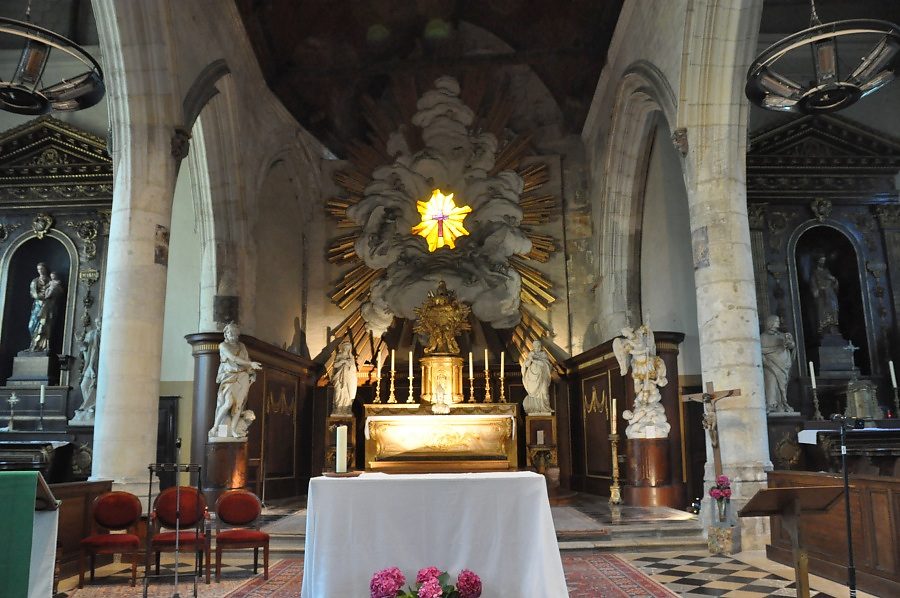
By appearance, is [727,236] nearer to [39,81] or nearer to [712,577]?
[712,577]

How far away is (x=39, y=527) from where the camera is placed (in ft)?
12.3

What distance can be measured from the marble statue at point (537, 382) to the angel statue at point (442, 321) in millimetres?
1283

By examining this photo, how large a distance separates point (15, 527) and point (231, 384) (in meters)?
6.17

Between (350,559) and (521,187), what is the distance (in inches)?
412

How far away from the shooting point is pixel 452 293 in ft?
42.6

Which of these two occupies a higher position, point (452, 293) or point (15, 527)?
point (452, 293)

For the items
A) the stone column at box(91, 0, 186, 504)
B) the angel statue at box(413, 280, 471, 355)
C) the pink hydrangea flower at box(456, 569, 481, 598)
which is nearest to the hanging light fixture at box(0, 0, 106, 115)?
the stone column at box(91, 0, 186, 504)

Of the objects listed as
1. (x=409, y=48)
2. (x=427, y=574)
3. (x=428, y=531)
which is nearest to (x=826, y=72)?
(x=428, y=531)

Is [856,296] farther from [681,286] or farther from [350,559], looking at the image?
[350,559]

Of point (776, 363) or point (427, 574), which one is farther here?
point (776, 363)

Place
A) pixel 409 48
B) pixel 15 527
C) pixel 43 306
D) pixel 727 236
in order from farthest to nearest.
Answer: pixel 409 48 → pixel 43 306 → pixel 727 236 → pixel 15 527

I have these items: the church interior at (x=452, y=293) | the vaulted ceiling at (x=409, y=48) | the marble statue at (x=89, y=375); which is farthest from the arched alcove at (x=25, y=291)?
the vaulted ceiling at (x=409, y=48)

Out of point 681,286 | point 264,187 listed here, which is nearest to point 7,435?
point 264,187

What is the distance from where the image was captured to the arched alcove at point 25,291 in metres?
12.0
